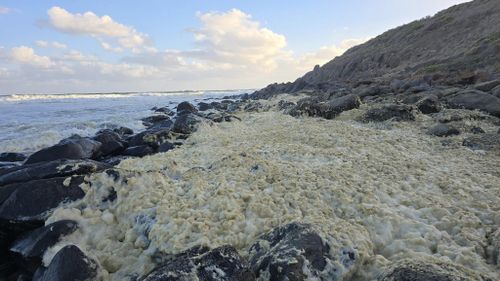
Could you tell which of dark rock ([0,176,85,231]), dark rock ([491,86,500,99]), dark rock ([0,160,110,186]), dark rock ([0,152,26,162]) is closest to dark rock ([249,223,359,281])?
dark rock ([0,176,85,231])

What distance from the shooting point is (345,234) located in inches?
197

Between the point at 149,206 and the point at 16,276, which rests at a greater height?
the point at 149,206

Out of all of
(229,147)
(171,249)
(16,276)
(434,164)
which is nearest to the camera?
(171,249)

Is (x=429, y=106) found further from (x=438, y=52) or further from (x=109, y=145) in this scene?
(x=438, y=52)

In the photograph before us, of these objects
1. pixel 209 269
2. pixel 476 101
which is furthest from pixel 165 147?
pixel 476 101

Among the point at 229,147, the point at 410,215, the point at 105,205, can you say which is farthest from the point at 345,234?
the point at 229,147

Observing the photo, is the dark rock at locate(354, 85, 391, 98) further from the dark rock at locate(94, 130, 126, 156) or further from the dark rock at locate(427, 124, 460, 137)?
the dark rock at locate(94, 130, 126, 156)

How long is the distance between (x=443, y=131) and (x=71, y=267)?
11.3 meters

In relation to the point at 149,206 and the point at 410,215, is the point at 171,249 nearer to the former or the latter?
the point at 149,206

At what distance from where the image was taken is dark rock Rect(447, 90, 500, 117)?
14719mm

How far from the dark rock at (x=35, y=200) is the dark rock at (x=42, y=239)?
318mm

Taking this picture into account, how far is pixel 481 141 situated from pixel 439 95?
26.8 feet

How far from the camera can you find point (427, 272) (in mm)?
3861

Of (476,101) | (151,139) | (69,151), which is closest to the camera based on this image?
(69,151)
